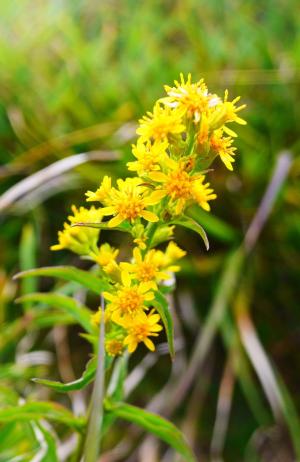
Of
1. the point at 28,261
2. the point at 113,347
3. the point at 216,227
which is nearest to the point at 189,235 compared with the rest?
the point at 216,227

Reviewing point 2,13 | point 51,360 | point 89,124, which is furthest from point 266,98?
point 2,13

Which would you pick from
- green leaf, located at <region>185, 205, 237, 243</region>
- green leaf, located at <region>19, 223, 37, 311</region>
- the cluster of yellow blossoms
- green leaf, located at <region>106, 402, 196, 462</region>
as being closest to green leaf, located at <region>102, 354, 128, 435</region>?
green leaf, located at <region>106, 402, 196, 462</region>

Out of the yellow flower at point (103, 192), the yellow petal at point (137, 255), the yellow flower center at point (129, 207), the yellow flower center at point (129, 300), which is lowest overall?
the yellow flower center at point (129, 300)

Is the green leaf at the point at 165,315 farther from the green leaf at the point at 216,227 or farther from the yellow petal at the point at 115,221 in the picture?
the green leaf at the point at 216,227

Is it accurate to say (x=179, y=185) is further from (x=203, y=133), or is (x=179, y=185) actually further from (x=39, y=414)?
(x=39, y=414)

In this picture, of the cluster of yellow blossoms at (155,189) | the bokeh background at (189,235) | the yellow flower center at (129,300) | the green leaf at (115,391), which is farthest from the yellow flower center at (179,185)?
the bokeh background at (189,235)

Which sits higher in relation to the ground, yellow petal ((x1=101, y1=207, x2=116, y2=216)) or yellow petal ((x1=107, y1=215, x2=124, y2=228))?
yellow petal ((x1=101, y1=207, x2=116, y2=216))

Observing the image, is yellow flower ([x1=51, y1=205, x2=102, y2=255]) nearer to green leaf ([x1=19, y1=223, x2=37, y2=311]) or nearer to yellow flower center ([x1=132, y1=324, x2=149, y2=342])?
yellow flower center ([x1=132, y1=324, x2=149, y2=342])
